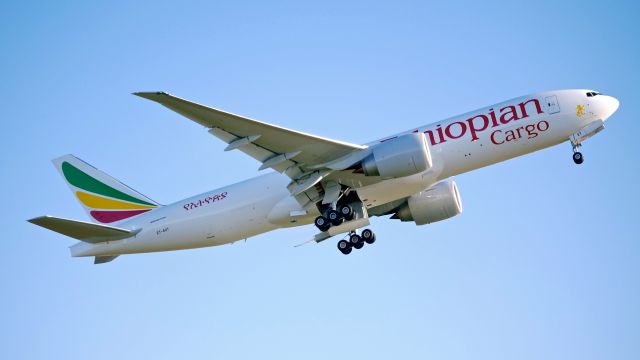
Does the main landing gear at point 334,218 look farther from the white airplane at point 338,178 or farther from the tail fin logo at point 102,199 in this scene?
the tail fin logo at point 102,199

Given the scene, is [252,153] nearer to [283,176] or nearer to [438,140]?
[283,176]

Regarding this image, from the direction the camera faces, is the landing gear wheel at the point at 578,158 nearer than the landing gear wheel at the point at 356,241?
Yes

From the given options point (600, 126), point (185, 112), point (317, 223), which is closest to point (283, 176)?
point (317, 223)

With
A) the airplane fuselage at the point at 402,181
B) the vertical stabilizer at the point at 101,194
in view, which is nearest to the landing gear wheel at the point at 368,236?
the airplane fuselage at the point at 402,181

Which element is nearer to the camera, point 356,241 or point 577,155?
point 577,155

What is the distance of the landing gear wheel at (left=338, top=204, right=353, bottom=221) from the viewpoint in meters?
35.6

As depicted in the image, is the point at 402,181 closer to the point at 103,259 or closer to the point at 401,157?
the point at 401,157

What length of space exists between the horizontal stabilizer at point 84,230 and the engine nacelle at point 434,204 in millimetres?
12180

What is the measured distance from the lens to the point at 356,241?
38375mm

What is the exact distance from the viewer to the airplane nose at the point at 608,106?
117 feet

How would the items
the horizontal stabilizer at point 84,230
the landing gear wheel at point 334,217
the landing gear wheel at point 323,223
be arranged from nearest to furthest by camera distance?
1. the horizontal stabilizer at point 84,230
2. the landing gear wheel at point 334,217
3. the landing gear wheel at point 323,223

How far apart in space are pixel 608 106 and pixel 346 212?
458 inches

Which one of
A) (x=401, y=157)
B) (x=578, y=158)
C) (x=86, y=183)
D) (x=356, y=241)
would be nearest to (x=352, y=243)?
(x=356, y=241)

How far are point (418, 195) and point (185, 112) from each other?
12.8 m
